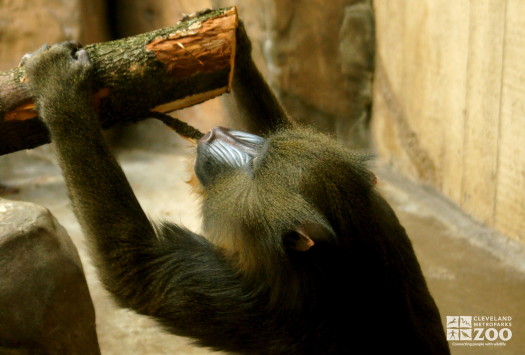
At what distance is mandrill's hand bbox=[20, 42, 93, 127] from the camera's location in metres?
2.93

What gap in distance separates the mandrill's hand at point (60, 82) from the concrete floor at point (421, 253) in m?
0.54

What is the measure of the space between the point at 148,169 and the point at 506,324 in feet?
13.0

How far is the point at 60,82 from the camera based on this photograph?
2.96m

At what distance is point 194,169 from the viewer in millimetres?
2936

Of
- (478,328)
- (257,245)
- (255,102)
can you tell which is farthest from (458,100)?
(257,245)

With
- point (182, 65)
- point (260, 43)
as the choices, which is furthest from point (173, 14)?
point (182, 65)

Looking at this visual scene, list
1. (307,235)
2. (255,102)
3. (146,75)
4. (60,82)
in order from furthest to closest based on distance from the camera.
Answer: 1. (255,102)
2. (146,75)
3. (60,82)
4. (307,235)

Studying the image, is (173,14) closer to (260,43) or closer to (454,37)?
(260,43)

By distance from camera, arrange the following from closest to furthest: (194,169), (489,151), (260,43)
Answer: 1. (194,169)
2. (489,151)
3. (260,43)

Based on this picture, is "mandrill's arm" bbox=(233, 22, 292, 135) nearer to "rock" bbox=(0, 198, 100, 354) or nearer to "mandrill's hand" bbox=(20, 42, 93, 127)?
"mandrill's hand" bbox=(20, 42, 93, 127)

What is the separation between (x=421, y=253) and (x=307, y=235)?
104 inches

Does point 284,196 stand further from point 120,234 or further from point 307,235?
point 120,234

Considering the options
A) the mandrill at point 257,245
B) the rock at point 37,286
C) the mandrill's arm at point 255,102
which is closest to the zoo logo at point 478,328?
the mandrill at point 257,245

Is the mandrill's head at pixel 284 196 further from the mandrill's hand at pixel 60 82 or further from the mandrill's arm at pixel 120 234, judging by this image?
the mandrill's hand at pixel 60 82
